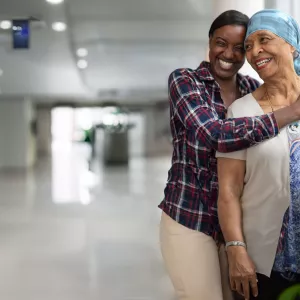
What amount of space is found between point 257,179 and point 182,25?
9.44m

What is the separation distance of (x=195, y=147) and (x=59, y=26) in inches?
364

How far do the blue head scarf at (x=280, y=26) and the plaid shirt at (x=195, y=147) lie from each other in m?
0.30

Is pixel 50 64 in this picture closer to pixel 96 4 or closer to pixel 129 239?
pixel 96 4

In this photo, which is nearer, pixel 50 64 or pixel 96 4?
pixel 96 4

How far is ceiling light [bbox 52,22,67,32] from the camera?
10.1 m

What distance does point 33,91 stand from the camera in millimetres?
17375

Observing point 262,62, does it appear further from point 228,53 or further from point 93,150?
point 93,150

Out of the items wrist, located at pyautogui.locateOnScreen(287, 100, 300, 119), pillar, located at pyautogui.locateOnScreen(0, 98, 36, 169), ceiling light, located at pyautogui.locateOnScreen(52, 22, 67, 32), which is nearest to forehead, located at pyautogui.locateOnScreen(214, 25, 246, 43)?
wrist, located at pyautogui.locateOnScreen(287, 100, 300, 119)

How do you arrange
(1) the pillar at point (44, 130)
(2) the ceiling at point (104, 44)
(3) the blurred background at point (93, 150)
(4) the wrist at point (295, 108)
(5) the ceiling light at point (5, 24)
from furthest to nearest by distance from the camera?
(1) the pillar at point (44, 130), (5) the ceiling light at point (5, 24), (2) the ceiling at point (104, 44), (3) the blurred background at point (93, 150), (4) the wrist at point (295, 108)

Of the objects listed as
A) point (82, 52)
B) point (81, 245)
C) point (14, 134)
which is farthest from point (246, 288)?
point (14, 134)

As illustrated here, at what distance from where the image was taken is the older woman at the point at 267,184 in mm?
1425

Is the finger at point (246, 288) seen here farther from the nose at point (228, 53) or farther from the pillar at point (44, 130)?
the pillar at point (44, 130)

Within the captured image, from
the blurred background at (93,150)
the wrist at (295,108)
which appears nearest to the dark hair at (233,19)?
the wrist at (295,108)

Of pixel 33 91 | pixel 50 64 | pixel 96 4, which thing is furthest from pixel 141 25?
pixel 33 91
